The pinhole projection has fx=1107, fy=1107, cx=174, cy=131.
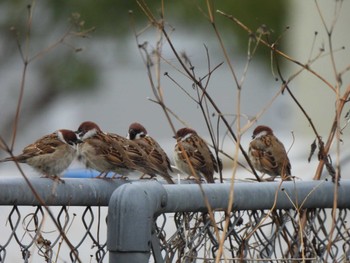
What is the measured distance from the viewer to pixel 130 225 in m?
2.89

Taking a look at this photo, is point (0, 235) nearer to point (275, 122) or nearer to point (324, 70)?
point (324, 70)

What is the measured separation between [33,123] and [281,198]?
24562mm

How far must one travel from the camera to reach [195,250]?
327cm

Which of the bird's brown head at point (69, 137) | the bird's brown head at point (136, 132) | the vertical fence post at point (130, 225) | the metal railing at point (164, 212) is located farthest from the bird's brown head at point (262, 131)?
the vertical fence post at point (130, 225)

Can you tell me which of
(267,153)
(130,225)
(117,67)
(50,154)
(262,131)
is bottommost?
(130,225)

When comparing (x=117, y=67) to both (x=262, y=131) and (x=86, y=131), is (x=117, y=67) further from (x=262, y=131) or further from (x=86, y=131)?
(x=86, y=131)

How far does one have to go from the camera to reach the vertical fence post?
290 cm

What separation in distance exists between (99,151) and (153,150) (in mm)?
303

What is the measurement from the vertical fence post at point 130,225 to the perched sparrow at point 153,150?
2.69 meters

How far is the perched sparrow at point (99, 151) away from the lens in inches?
232

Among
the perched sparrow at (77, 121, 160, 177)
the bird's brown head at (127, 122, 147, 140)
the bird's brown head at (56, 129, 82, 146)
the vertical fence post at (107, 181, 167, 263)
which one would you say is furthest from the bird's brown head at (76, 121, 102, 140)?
the vertical fence post at (107, 181, 167, 263)

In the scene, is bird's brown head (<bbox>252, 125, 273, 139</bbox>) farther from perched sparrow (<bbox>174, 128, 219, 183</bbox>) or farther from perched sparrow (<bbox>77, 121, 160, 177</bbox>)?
perched sparrow (<bbox>77, 121, 160, 177</bbox>)

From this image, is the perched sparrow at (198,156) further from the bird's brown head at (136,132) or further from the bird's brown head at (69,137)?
the bird's brown head at (69,137)

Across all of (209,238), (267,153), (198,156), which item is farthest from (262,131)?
(209,238)
